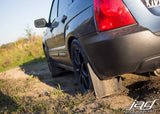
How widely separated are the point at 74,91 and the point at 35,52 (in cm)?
888

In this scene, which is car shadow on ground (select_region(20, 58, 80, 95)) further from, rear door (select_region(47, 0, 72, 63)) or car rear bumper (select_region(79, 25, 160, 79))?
car rear bumper (select_region(79, 25, 160, 79))

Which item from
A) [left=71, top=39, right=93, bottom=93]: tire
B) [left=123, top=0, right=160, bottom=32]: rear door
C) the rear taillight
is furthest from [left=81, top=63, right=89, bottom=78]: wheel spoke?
[left=123, top=0, right=160, bottom=32]: rear door

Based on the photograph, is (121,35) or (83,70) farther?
(83,70)

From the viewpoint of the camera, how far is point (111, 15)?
1.66 m

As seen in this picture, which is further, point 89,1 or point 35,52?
point 35,52

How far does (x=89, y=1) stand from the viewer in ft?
6.05

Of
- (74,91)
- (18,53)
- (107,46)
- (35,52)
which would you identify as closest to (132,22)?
(107,46)

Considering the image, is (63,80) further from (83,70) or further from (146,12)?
(146,12)

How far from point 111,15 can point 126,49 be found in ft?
1.12

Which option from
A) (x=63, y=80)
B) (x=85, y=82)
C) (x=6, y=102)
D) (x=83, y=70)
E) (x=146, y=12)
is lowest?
(x=63, y=80)

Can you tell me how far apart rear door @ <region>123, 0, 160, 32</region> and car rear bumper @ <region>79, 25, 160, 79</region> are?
0.06 meters

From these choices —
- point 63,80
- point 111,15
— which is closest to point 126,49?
point 111,15

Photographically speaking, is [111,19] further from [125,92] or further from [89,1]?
[125,92]

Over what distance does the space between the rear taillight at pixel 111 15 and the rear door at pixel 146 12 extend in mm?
50
